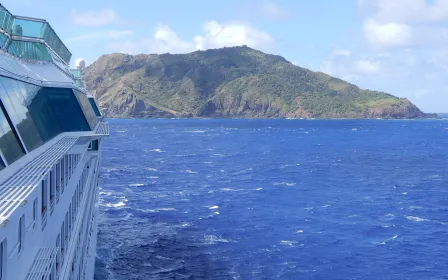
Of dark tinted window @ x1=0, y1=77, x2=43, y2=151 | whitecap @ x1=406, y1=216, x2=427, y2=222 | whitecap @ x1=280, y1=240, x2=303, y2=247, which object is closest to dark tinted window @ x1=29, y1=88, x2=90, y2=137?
dark tinted window @ x1=0, y1=77, x2=43, y2=151

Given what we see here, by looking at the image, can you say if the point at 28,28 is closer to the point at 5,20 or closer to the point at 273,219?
the point at 5,20

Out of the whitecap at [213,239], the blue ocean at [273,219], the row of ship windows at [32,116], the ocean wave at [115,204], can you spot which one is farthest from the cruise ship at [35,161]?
the ocean wave at [115,204]

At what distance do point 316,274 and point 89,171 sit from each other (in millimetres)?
20736

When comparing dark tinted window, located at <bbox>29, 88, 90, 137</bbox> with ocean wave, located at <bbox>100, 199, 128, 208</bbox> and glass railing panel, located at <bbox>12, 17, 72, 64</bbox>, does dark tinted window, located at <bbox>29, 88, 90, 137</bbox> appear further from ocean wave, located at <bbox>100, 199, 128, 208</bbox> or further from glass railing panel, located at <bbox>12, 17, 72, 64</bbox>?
ocean wave, located at <bbox>100, 199, 128, 208</bbox>

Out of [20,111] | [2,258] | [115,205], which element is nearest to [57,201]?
[20,111]

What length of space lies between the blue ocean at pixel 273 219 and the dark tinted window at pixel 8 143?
26.7m

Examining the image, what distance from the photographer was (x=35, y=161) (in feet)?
36.7

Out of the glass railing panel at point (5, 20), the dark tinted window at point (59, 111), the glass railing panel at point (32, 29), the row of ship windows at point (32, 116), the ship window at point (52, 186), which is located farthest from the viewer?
the glass railing panel at point (32, 29)

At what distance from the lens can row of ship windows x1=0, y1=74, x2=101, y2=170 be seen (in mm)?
10966

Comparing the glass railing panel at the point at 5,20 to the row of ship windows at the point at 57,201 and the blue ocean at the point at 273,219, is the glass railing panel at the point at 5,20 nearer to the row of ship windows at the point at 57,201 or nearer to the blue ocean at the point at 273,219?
the row of ship windows at the point at 57,201

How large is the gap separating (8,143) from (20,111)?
219 centimetres

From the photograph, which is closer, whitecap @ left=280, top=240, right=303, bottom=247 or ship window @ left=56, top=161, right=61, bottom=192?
ship window @ left=56, top=161, right=61, bottom=192

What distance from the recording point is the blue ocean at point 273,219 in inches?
1479

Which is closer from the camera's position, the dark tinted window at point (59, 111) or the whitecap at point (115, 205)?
the dark tinted window at point (59, 111)
